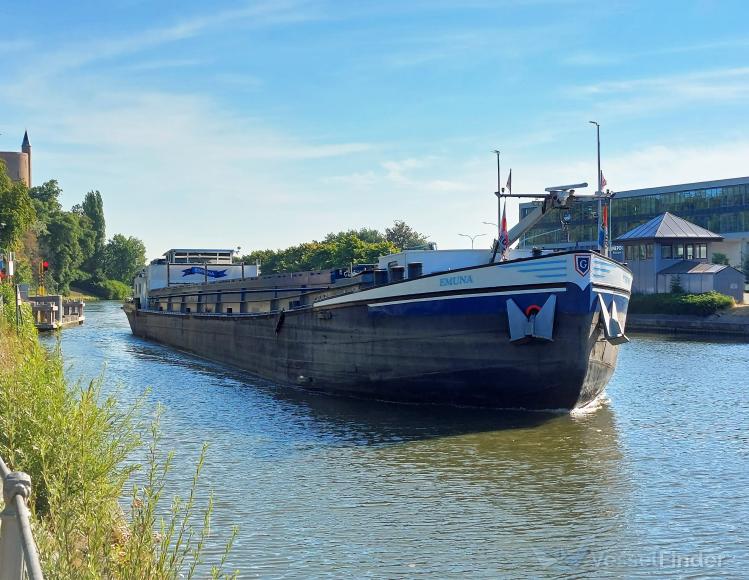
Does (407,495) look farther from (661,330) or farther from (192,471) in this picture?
(661,330)

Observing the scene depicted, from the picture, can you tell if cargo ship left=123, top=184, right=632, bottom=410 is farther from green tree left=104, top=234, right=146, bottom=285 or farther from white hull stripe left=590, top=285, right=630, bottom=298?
green tree left=104, top=234, right=146, bottom=285

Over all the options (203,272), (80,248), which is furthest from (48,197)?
(203,272)

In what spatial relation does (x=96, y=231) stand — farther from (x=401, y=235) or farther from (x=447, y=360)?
(x=447, y=360)

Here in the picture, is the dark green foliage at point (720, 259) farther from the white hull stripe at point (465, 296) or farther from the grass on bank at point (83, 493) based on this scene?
the grass on bank at point (83, 493)

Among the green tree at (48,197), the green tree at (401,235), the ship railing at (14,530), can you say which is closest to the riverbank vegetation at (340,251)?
the green tree at (401,235)

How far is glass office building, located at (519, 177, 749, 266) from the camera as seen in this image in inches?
2857

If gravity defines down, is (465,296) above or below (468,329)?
above

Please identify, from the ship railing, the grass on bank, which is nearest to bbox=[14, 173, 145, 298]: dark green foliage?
Answer: the grass on bank

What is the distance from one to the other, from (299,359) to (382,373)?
402 centimetres

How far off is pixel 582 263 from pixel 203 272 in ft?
101

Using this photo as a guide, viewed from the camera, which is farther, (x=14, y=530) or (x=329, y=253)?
(x=329, y=253)

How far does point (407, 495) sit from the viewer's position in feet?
38.6

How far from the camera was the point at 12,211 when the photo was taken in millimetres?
53750

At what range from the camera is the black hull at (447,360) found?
16.5 metres
